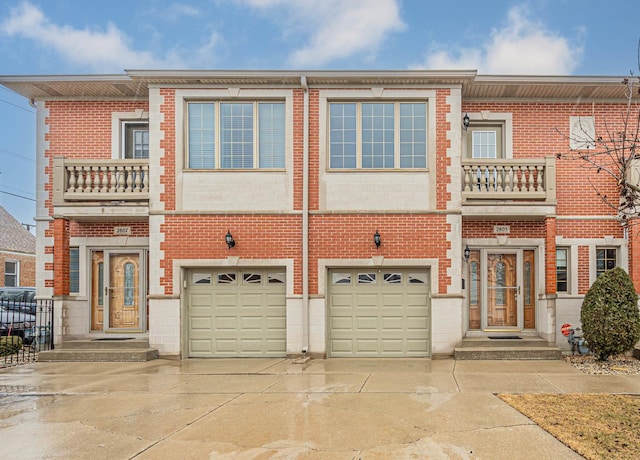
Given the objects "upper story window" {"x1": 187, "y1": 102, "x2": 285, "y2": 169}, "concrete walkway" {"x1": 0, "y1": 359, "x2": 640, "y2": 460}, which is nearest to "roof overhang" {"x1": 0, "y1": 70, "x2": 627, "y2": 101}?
"upper story window" {"x1": 187, "y1": 102, "x2": 285, "y2": 169}

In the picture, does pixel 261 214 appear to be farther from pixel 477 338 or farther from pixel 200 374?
pixel 477 338

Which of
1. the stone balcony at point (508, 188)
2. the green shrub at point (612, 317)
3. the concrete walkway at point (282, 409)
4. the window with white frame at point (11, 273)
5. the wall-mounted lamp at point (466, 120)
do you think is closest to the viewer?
the concrete walkway at point (282, 409)

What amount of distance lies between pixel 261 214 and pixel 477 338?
5778mm

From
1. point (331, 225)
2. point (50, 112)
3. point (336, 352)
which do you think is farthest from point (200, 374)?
point (50, 112)

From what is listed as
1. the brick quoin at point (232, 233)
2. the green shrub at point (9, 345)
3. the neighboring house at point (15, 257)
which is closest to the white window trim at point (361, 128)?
the brick quoin at point (232, 233)

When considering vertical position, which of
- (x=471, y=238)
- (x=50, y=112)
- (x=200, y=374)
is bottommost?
(x=200, y=374)

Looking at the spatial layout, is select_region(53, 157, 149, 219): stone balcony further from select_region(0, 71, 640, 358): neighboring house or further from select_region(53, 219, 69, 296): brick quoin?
select_region(53, 219, 69, 296): brick quoin

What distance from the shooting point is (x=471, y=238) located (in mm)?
12164

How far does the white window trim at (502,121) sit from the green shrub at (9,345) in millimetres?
12006

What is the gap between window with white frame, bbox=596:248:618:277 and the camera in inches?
487

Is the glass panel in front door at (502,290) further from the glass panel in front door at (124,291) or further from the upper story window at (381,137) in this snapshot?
the glass panel in front door at (124,291)

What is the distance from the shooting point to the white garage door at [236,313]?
457 inches

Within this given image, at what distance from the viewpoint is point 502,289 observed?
1230 centimetres

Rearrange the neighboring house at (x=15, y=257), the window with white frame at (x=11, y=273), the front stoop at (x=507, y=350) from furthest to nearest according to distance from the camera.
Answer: the window with white frame at (x=11, y=273)
the neighboring house at (x=15, y=257)
the front stoop at (x=507, y=350)
